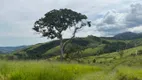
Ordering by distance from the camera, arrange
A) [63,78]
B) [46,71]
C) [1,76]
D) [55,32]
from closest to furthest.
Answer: [1,76] < [46,71] < [63,78] < [55,32]

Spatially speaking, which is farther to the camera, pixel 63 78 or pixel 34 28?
pixel 34 28

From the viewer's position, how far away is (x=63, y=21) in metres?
63.6

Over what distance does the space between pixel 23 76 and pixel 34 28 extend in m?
52.2

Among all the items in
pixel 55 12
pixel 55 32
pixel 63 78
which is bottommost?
pixel 63 78

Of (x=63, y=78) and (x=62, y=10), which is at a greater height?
(x=62, y=10)

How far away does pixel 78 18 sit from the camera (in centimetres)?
6500

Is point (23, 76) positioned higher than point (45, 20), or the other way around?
point (45, 20)

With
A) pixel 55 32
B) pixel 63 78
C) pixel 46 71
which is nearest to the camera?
pixel 46 71

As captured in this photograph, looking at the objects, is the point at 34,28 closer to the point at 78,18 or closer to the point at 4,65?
the point at 78,18

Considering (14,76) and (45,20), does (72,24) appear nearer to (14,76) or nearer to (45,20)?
(45,20)

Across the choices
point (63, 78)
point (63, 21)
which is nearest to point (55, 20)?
point (63, 21)

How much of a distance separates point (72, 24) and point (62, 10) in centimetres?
378

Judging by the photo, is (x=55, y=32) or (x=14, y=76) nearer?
(x=14, y=76)

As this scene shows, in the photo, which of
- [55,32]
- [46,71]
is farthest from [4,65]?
[55,32]
